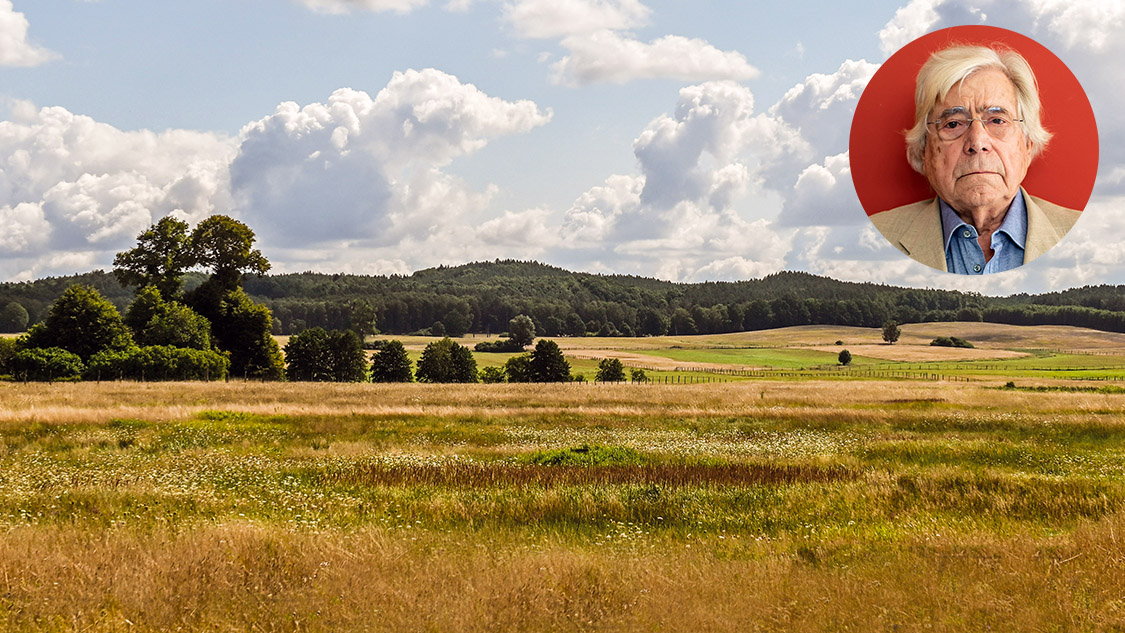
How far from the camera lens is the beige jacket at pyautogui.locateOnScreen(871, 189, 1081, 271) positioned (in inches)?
245

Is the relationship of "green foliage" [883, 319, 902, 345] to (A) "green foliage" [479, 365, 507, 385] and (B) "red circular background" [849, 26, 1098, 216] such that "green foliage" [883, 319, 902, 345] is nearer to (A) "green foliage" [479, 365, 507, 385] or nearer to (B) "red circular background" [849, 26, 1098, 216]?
(A) "green foliage" [479, 365, 507, 385]

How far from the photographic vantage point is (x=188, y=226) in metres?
75.8

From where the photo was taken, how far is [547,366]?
100 meters

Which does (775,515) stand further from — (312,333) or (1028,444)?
(312,333)

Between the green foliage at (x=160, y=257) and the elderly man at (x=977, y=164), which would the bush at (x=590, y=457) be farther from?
the green foliage at (x=160, y=257)

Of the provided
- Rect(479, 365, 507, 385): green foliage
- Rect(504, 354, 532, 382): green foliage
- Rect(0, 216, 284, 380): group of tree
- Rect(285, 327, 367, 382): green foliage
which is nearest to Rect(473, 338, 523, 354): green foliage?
Rect(504, 354, 532, 382): green foliage

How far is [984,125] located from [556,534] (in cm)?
794

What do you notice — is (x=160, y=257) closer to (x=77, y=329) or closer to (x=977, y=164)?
(x=77, y=329)

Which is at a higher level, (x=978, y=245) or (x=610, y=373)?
(x=978, y=245)

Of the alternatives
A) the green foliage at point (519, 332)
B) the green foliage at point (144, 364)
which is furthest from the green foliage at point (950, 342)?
the green foliage at point (144, 364)

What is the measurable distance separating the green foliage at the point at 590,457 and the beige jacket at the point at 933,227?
1449 cm

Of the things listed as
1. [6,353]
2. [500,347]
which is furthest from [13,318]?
[6,353]

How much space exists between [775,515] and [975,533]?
2946 millimetres

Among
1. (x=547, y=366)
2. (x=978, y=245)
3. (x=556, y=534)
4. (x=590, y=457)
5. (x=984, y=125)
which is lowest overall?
(x=547, y=366)
